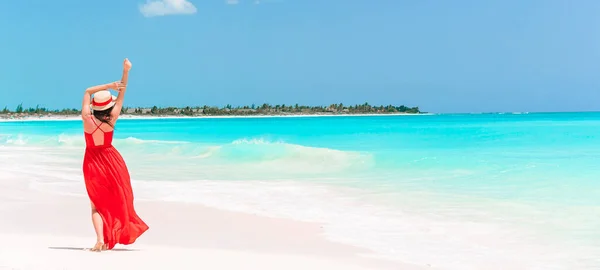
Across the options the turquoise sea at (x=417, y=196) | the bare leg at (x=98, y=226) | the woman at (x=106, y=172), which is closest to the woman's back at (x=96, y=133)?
the woman at (x=106, y=172)

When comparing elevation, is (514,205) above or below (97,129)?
below

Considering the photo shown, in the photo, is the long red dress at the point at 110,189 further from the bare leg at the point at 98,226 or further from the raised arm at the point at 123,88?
the raised arm at the point at 123,88

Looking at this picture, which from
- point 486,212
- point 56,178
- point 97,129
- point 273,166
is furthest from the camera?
point 273,166

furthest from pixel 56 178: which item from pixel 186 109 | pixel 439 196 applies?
pixel 186 109

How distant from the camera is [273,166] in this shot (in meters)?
17.5

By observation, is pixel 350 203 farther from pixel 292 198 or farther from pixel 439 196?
pixel 439 196

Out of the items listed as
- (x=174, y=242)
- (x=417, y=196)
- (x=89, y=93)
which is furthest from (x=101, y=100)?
(x=417, y=196)

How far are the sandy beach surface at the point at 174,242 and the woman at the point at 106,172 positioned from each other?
7.6 inches

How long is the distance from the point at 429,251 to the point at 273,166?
37.7 feet

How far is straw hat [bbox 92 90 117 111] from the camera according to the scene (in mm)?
4797

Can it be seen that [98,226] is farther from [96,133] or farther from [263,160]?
[263,160]

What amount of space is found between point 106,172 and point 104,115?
0.43 metres

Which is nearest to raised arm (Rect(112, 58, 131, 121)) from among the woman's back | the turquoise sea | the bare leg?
the woman's back

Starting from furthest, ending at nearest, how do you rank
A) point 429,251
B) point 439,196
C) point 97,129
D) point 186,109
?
point 186,109
point 439,196
point 429,251
point 97,129
